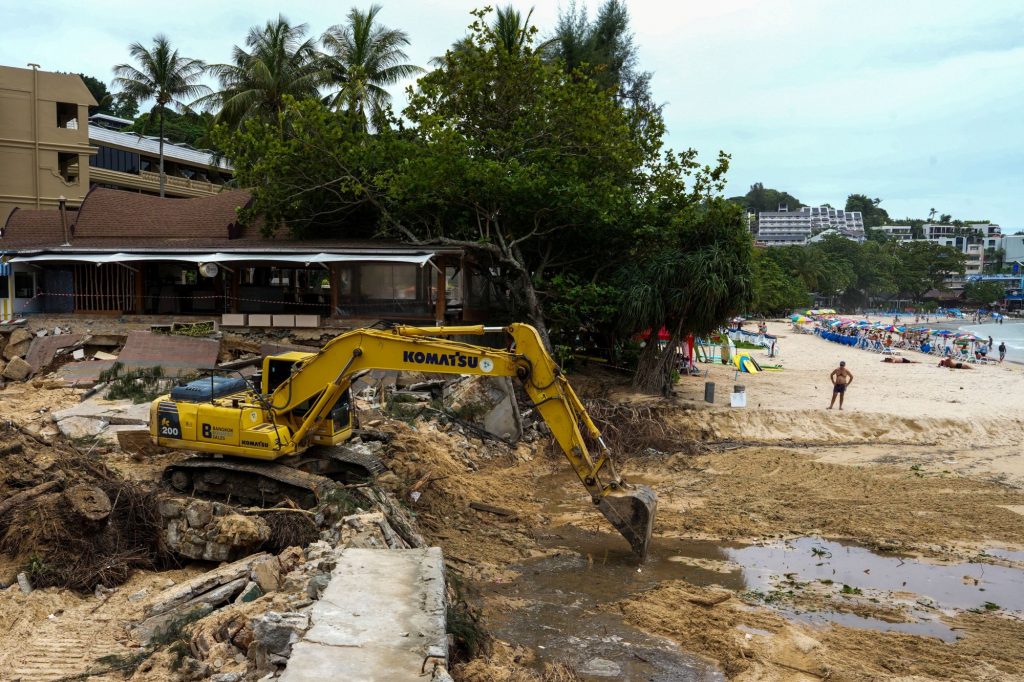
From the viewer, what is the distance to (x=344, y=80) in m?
33.4

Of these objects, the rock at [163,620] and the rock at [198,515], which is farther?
the rock at [198,515]

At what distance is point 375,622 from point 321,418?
490cm

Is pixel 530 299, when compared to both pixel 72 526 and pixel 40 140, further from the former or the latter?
pixel 40 140

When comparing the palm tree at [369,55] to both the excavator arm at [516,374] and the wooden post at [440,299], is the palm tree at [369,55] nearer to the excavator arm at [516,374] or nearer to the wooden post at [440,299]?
the wooden post at [440,299]

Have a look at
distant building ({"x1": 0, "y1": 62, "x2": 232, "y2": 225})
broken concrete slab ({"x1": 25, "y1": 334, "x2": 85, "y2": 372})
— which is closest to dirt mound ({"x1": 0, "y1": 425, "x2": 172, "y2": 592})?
broken concrete slab ({"x1": 25, "y1": 334, "x2": 85, "y2": 372})

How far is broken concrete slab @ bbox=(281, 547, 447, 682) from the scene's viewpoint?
6184 mm

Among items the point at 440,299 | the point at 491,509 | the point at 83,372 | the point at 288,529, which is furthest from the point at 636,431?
the point at 83,372

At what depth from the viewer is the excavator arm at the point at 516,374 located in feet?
34.0

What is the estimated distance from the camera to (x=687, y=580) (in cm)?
1063

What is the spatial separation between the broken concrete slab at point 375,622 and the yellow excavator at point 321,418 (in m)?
2.72

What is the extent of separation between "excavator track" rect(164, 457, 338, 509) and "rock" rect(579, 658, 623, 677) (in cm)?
453

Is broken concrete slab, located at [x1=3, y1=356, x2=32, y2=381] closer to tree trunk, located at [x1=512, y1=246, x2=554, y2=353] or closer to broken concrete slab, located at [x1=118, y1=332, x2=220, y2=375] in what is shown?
broken concrete slab, located at [x1=118, y1=332, x2=220, y2=375]

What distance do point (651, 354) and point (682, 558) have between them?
1128cm

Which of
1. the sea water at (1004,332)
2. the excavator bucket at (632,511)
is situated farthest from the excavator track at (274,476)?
the sea water at (1004,332)
